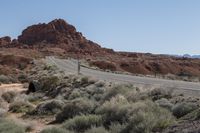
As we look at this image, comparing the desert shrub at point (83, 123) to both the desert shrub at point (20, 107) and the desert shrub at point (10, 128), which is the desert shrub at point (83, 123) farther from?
the desert shrub at point (20, 107)

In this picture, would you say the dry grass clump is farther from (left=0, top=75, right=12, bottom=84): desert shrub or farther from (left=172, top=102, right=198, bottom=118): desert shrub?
(left=0, top=75, right=12, bottom=84): desert shrub

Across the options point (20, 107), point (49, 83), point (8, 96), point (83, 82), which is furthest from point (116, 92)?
point (49, 83)

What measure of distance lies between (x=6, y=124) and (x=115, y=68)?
7983 centimetres

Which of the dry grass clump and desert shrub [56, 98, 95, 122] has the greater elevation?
desert shrub [56, 98, 95, 122]

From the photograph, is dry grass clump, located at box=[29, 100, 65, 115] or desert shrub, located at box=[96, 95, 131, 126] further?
dry grass clump, located at box=[29, 100, 65, 115]

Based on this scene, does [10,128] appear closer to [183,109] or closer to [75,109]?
[75,109]

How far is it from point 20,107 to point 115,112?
34.7 feet

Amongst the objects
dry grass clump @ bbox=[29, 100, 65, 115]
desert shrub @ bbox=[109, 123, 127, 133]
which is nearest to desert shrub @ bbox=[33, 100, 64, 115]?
dry grass clump @ bbox=[29, 100, 65, 115]

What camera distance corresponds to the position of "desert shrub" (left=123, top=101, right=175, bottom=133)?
44.5 ft

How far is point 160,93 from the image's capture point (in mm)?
20875

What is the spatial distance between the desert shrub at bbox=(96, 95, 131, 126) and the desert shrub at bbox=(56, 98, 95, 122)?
72.0 inches

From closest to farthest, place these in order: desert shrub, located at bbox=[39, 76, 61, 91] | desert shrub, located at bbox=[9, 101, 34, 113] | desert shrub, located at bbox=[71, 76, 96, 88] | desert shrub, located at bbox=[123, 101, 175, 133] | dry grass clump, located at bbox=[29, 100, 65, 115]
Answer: desert shrub, located at bbox=[123, 101, 175, 133]
dry grass clump, located at bbox=[29, 100, 65, 115]
desert shrub, located at bbox=[9, 101, 34, 113]
desert shrub, located at bbox=[71, 76, 96, 88]
desert shrub, located at bbox=[39, 76, 61, 91]

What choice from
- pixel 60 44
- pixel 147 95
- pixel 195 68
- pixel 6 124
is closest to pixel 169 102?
pixel 147 95

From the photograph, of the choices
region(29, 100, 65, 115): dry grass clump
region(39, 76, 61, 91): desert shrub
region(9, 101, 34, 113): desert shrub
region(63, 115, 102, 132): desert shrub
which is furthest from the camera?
region(39, 76, 61, 91): desert shrub
